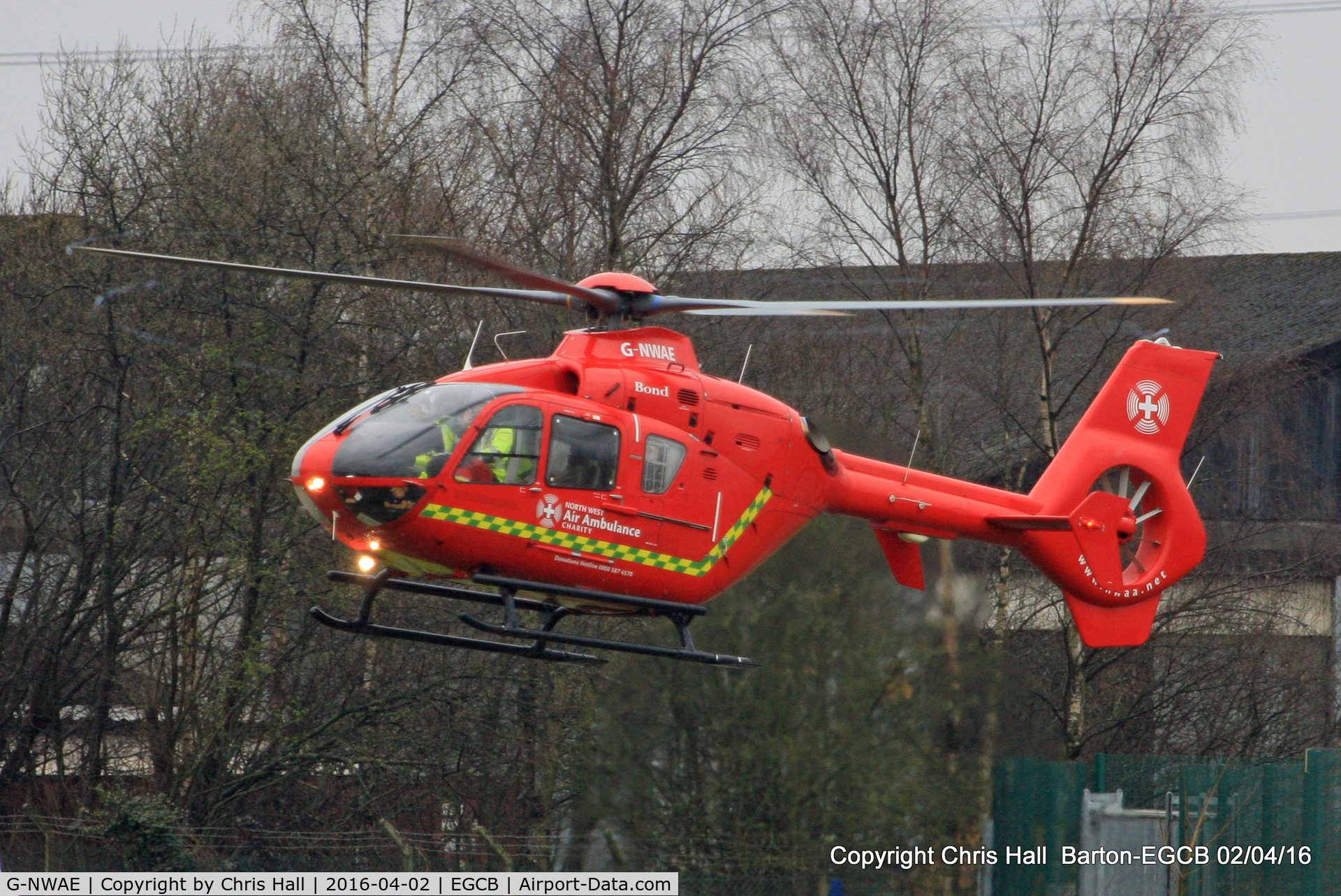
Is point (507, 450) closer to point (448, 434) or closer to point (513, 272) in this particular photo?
point (448, 434)

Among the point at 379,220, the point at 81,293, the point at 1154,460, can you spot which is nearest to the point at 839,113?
the point at 379,220

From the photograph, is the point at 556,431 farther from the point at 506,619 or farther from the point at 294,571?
the point at 294,571

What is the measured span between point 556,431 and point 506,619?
46.3 inches

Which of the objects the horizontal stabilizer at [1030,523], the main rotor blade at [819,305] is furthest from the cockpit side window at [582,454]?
the horizontal stabilizer at [1030,523]

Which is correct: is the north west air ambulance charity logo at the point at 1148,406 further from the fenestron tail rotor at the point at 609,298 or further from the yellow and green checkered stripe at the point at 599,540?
the yellow and green checkered stripe at the point at 599,540

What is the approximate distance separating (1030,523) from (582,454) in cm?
405

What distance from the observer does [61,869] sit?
14.3 m

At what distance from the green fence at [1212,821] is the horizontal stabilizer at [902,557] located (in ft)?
8.15

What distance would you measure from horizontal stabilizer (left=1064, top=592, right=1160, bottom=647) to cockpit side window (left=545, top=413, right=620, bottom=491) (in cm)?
479

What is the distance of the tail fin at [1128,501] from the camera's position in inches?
469

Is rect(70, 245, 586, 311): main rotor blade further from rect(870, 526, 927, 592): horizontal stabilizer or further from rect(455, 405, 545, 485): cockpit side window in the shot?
rect(870, 526, 927, 592): horizontal stabilizer
